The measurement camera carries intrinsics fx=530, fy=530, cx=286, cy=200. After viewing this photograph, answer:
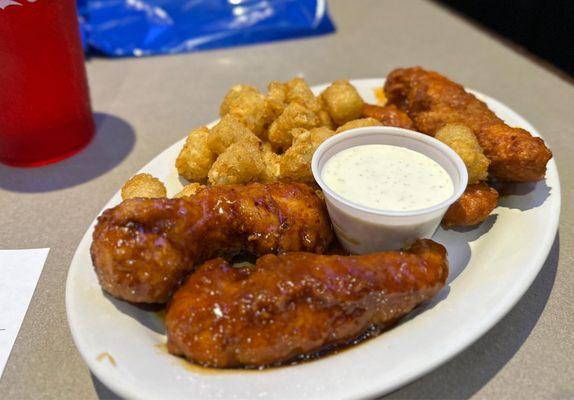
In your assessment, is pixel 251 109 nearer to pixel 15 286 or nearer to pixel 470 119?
pixel 470 119

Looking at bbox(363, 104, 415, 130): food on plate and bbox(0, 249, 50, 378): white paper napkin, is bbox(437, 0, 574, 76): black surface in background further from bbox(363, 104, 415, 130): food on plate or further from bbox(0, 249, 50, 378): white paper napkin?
bbox(0, 249, 50, 378): white paper napkin

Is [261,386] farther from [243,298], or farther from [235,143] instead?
[235,143]

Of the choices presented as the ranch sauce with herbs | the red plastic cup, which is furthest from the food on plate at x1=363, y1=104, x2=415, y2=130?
the red plastic cup

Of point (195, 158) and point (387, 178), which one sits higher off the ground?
point (387, 178)

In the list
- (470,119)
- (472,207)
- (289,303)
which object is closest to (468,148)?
Result: (472,207)

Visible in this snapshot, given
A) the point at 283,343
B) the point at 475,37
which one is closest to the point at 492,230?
the point at 283,343

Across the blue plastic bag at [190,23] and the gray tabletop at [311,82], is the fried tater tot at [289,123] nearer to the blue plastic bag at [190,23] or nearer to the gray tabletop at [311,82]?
the gray tabletop at [311,82]
